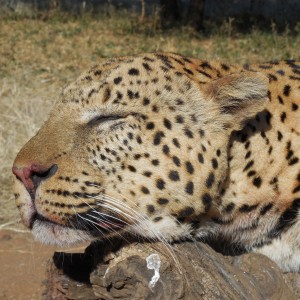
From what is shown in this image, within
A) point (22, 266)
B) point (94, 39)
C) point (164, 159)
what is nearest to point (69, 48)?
point (94, 39)

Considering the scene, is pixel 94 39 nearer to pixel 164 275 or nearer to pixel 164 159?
pixel 164 159

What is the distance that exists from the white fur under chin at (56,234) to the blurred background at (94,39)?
400cm

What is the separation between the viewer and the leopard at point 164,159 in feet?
14.1

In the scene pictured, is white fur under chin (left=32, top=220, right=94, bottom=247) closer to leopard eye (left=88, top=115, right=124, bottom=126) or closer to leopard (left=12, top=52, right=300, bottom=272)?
leopard (left=12, top=52, right=300, bottom=272)

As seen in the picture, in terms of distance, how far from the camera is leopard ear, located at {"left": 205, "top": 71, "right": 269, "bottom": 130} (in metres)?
4.48

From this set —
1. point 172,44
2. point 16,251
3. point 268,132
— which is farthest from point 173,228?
point 172,44

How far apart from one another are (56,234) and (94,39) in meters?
12.3

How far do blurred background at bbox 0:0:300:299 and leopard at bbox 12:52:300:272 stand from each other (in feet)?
13.2

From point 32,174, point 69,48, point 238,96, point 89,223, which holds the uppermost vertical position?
point 238,96

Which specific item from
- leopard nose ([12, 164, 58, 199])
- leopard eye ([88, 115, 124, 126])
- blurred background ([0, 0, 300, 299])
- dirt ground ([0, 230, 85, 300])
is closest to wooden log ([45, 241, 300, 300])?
leopard nose ([12, 164, 58, 199])

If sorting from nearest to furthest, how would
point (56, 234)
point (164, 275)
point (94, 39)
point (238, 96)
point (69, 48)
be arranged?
point (164, 275)
point (56, 234)
point (238, 96)
point (69, 48)
point (94, 39)

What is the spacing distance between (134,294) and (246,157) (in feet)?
4.13

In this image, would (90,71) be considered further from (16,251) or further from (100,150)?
(16,251)

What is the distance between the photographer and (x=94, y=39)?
53.3 ft
